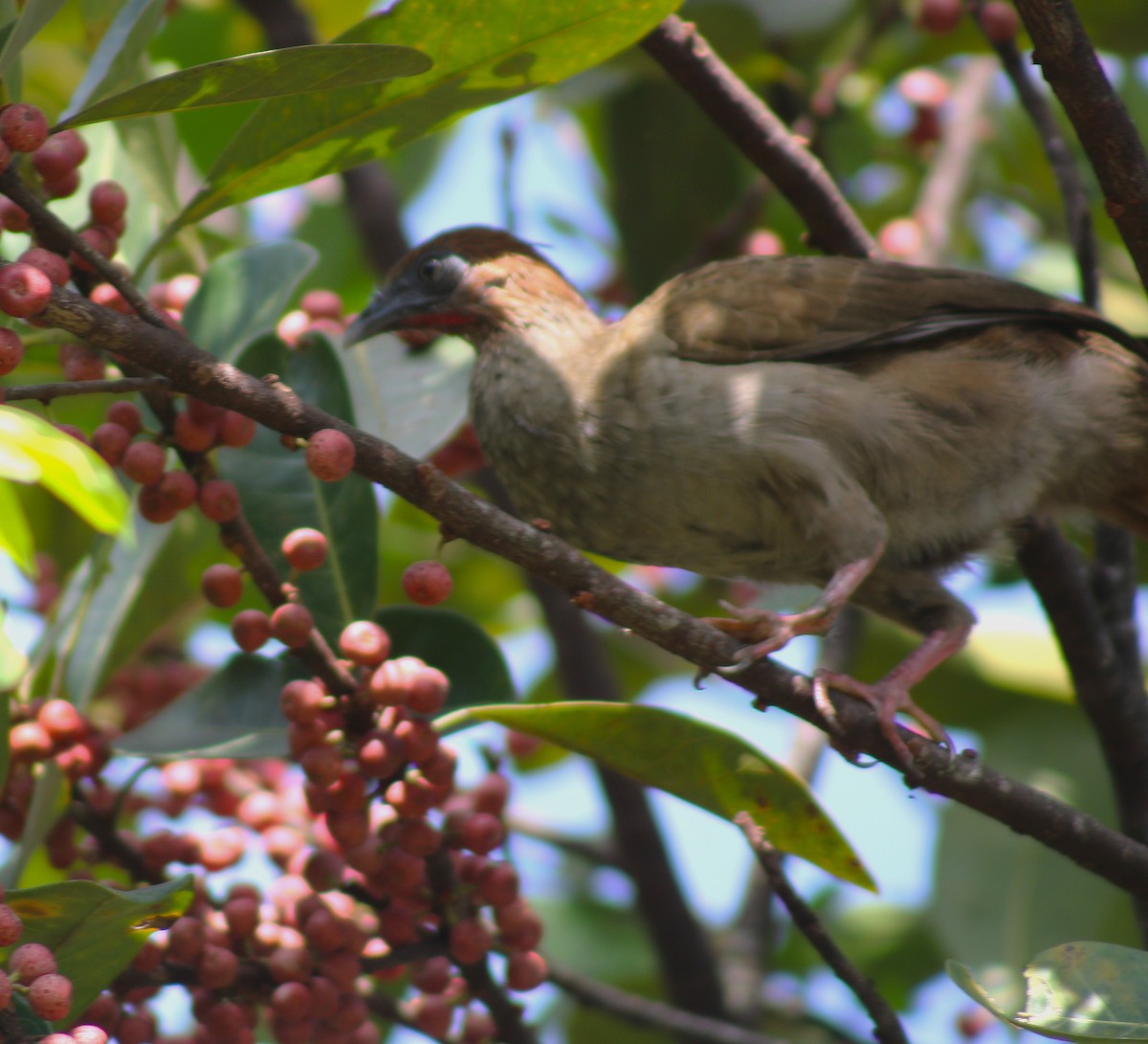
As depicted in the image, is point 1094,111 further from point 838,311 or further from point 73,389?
point 73,389

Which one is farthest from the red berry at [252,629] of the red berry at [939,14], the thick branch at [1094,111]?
the red berry at [939,14]

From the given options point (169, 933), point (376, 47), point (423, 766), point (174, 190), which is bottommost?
point (169, 933)

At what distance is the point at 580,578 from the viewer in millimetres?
2154

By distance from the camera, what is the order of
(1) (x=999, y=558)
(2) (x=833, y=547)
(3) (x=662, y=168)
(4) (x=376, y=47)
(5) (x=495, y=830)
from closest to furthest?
(4) (x=376, y=47)
(5) (x=495, y=830)
(2) (x=833, y=547)
(1) (x=999, y=558)
(3) (x=662, y=168)

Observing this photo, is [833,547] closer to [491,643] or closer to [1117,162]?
[491,643]

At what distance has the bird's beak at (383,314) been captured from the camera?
3.61 metres

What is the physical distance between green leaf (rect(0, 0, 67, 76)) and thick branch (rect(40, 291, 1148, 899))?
0.40 metres

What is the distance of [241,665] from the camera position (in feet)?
8.88

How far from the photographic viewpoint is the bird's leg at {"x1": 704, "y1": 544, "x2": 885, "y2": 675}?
→ 296 cm

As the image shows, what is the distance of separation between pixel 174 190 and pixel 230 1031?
1.75 meters

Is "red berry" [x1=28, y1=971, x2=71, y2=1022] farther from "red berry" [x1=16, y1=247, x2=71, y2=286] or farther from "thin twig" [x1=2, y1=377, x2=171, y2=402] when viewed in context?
"red berry" [x1=16, y1=247, x2=71, y2=286]

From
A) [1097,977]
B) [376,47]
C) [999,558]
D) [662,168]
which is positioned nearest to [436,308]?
[662,168]

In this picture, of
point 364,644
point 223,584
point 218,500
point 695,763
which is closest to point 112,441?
point 218,500

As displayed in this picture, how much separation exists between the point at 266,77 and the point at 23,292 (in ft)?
1.51
